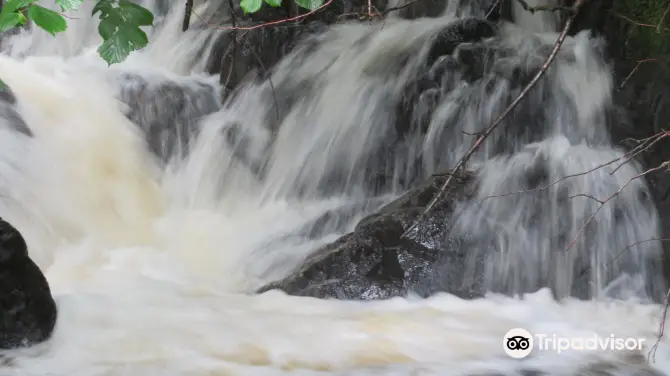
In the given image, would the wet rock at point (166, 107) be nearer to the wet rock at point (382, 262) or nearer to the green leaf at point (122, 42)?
the wet rock at point (382, 262)

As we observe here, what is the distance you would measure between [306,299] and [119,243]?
6.29 feet

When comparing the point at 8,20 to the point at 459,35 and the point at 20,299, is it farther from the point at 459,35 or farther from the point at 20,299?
the point at 459,35

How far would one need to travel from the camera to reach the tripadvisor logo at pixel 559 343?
2629mm

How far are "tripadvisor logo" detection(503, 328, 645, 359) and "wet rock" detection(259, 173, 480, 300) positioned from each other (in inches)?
26.9

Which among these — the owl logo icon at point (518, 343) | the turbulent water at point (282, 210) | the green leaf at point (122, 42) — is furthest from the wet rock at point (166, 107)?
the owl logo icon at point (518, 343)

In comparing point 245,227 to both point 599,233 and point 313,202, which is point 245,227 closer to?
point 313,202

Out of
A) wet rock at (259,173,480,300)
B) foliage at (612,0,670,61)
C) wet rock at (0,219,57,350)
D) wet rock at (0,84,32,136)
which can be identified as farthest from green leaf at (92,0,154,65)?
foliage at (612,0,670,61)

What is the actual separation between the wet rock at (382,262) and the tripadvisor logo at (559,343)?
Answer: 68 centimetres

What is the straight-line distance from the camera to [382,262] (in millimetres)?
3557

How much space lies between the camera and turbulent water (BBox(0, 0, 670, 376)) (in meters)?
2.73

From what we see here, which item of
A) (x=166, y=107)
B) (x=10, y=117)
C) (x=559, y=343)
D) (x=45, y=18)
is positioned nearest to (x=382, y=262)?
(x=559, y=343)

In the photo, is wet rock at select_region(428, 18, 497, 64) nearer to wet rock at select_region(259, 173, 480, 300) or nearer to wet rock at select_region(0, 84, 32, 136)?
wet rock at select_region(259, 173, 480, 300)

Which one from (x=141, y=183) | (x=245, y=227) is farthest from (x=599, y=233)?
(x=141, y=183)

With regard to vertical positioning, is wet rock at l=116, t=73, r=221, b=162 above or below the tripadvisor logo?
above
